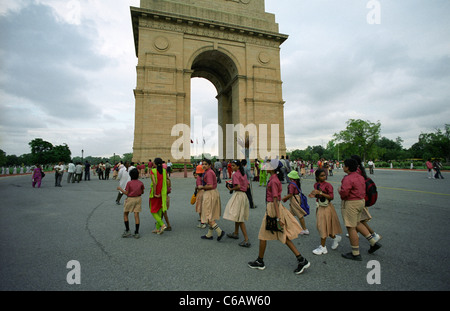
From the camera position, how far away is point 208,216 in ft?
14.3

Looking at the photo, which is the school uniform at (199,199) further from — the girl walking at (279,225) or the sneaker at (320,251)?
the sneaker at (320,251)

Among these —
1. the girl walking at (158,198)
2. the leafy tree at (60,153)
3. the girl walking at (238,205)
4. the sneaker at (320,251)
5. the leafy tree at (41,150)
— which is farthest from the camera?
the leafy tree at (60,153)

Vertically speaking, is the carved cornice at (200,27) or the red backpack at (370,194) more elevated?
the carved cornice at (200,27)

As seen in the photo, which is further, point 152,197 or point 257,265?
point 152,197

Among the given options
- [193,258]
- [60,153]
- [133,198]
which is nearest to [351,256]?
[193,258]

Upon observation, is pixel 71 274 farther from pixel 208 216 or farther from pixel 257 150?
pixel 257 150

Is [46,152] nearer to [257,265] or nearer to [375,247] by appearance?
[257,265]

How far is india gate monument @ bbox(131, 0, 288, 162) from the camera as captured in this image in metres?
22.0

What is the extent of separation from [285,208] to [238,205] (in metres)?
1.14

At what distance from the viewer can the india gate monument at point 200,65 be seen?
22.0 metres

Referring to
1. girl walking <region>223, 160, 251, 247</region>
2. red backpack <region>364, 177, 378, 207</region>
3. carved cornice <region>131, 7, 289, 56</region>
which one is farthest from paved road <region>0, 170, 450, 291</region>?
carved cornice <region>131, 7, 289, 56</region>

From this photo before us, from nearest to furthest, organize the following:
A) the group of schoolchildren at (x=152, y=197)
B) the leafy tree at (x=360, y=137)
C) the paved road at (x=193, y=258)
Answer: the paved road at (x=193, y=258)
the group of schoolchildren at (x=152, y=197)
the leafy tree at (x=360, y=137)

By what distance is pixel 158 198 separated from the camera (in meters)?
4.76

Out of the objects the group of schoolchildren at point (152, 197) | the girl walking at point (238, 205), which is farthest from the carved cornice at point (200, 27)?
the girl walking at point (238, 205)
